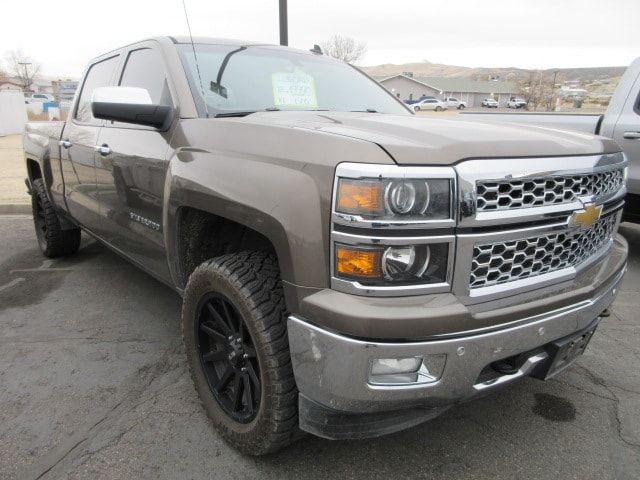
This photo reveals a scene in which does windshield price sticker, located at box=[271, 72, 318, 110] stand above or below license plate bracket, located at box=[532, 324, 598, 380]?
above

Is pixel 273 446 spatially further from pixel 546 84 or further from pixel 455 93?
pixel 455 93

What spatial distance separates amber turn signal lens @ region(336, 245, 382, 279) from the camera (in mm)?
1617

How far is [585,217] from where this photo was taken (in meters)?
1.94

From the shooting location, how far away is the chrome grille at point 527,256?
173 centimetres

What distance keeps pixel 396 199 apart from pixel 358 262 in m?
0.23

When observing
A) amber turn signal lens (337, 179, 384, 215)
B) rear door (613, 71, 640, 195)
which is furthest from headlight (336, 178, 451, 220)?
rear door (613, 71, 640, 195)

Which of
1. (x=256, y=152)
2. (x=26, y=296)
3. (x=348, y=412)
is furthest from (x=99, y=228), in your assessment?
(x=348, y=412)

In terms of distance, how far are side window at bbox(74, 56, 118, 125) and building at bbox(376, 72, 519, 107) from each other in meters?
87.5

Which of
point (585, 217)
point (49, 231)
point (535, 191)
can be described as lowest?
point (49, 231)

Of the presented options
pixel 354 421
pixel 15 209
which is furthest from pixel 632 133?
pixel 15 209

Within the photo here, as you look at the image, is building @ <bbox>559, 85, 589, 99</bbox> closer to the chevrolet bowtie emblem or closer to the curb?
the curb

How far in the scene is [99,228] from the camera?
3699 mm

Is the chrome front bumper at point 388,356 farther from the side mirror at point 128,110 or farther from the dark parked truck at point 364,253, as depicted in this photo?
the side mirror at point 128,110

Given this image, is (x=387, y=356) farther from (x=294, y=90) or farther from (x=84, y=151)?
(x=84, y=151)
